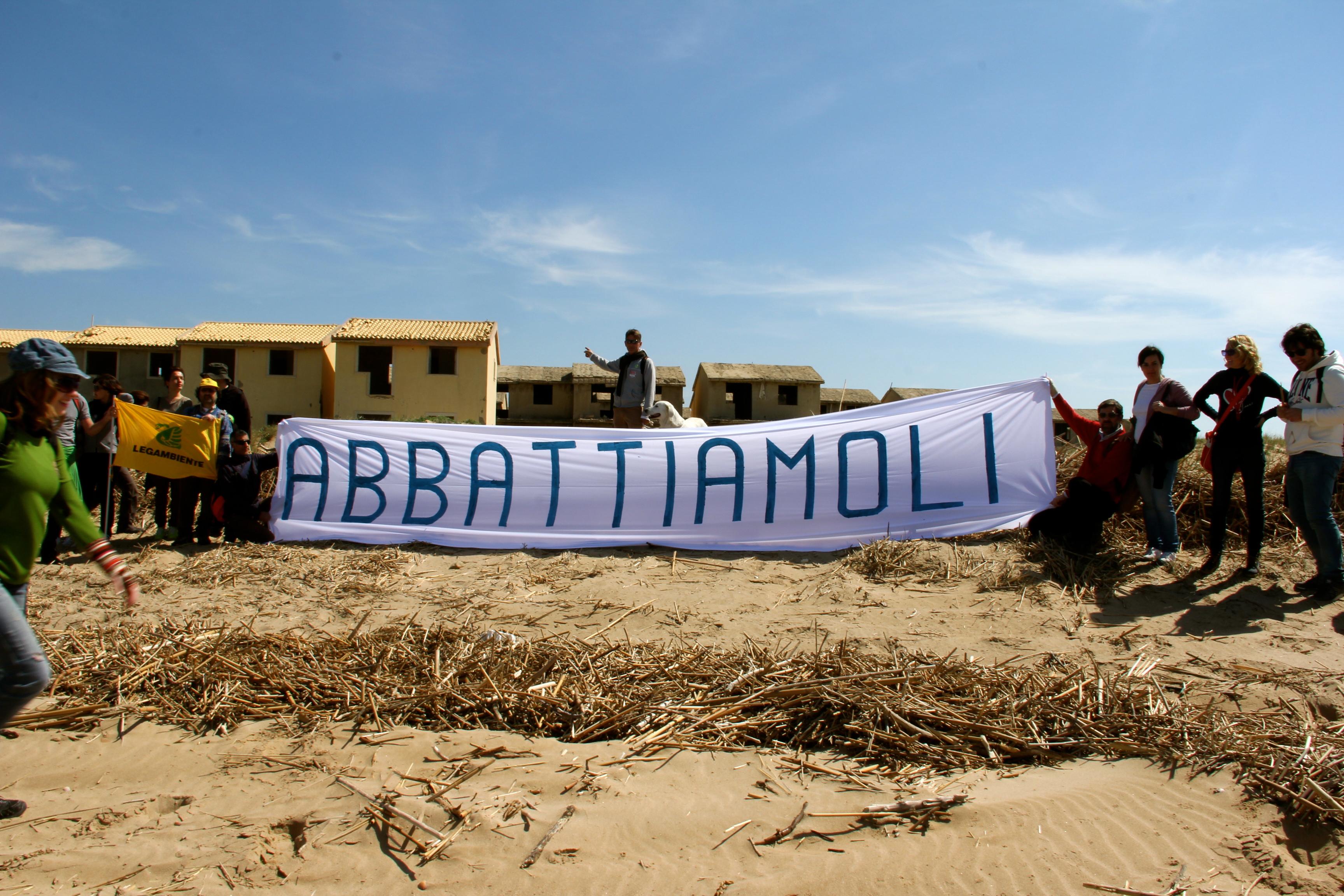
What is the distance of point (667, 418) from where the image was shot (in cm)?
833

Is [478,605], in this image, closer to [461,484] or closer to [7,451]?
[461,484]

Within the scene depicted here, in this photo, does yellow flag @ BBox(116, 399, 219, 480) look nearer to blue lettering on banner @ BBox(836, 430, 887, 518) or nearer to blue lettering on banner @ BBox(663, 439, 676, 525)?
blue lettering on banner @ BBox(663, 439, 676, 525)

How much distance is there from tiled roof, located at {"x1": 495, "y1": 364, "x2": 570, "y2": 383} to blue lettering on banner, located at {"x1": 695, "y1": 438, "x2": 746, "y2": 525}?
33984mm

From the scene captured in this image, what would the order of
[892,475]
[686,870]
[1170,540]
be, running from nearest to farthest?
[686,870] → [1170,540] → [892,475]

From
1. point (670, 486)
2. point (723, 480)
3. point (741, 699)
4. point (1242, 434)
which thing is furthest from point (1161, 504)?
point (741, 699)

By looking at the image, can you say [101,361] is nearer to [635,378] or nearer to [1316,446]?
[635,378]

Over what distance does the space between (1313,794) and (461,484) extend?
20.6 feet

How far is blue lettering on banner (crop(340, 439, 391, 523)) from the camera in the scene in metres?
7.23

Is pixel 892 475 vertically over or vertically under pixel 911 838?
over

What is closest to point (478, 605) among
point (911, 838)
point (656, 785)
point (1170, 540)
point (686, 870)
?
point (656, 785)

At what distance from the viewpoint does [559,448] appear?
290 inches

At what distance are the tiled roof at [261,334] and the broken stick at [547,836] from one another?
35.3m

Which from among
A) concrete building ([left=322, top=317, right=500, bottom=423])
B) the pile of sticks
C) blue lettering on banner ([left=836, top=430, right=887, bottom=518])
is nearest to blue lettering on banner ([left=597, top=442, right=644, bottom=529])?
blue lettering on banner ([left=836, top=430, right=887, bottom=518])

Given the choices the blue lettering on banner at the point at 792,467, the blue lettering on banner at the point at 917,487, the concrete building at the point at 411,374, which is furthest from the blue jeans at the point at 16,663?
the concrete building at the point at 411,374
